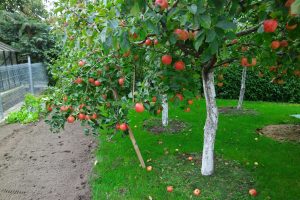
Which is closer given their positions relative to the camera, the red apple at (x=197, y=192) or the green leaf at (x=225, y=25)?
the green leaf at (x=225, y=25)

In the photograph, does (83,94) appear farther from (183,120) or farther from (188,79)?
(183,120)

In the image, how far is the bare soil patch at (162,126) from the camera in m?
5.35

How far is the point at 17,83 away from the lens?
9.49 metres

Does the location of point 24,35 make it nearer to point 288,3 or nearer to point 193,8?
point 193,8

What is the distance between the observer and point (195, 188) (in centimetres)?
324

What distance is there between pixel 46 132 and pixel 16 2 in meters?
14.0

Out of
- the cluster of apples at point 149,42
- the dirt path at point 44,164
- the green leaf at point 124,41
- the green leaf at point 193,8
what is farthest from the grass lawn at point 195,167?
the green leaf at point 193,8

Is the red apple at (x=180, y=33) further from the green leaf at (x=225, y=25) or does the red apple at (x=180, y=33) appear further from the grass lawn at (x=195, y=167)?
the grass lawn at (x=195, y=167)

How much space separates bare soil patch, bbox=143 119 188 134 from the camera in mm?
5354

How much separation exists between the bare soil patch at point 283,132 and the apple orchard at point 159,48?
64.5 inches

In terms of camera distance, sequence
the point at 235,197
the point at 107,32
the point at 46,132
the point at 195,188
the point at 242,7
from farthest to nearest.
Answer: the point at 46,132 < the point at 195,188 < the point at 235,197 < the point at 242,7 < the point at 107,32

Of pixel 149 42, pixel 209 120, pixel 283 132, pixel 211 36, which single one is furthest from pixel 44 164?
pixel 283 132

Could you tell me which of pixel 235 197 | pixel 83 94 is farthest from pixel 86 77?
pixel 235 197

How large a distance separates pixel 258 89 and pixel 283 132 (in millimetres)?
4632
